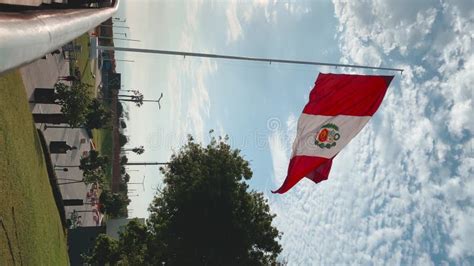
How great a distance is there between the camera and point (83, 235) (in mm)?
39625

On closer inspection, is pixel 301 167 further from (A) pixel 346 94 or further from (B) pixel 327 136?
(A) pixel 346 94

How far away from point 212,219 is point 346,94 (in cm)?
1725

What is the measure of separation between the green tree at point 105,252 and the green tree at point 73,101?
862cm

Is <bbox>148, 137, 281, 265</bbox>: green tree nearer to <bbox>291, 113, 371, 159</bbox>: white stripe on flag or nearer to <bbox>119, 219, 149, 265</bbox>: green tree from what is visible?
<bbox>119, 219, 149, 265</bbox>: green tree

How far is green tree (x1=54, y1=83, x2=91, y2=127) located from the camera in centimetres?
3141

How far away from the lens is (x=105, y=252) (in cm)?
3444

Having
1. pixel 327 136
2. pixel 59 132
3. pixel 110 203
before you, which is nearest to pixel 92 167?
pixel 59 132

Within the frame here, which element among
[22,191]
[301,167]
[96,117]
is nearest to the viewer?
[301,167]

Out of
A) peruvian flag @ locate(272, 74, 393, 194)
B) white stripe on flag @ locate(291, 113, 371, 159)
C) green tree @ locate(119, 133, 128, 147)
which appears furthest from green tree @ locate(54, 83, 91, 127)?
green tree @ locate(119, 133, 128, 147)

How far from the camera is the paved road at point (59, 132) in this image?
2804 centimetres

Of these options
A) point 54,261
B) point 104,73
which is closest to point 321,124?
point 54,261

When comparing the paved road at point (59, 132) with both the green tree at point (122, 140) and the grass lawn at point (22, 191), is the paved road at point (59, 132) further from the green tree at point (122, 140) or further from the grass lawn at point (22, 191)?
the green tree at point (122, 140)

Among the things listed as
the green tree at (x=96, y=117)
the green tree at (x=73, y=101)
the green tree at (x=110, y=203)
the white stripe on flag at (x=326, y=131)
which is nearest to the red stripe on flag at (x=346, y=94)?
the white stripe on flag at (x=326, y=131)

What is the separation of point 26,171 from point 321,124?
37.7 feet
